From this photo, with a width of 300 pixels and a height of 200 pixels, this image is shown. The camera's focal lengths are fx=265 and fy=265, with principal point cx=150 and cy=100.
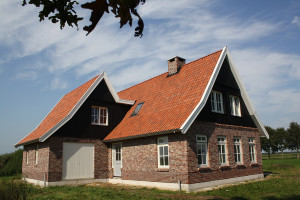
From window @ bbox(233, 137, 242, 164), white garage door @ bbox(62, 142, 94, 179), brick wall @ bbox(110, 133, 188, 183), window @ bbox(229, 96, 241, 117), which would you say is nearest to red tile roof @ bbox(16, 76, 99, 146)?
white garage door @ bbox(62, 142, 94, 179)

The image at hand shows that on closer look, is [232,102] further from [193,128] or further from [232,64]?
[193,128]

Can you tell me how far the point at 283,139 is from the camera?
64.9m

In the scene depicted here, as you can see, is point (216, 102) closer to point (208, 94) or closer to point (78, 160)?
point (208, 94)

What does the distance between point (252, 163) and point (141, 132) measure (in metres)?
8.07

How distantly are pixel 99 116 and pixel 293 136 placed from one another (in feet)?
196

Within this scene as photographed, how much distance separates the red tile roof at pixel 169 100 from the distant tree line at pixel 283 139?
5452 cm

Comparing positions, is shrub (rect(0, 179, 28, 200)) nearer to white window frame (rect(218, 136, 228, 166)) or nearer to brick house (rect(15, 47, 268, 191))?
brick house (rect(15, 47, 268, 191))

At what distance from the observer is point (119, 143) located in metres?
17.2

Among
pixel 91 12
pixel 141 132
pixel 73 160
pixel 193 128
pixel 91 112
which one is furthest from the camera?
pixel 91 112

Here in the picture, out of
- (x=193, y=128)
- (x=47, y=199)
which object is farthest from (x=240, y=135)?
(x=47, y=199)

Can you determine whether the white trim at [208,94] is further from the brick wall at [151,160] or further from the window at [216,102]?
the window at [216,102]

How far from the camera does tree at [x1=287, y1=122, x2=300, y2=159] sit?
63406 millimetres

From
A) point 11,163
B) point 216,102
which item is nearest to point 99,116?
point 216,102

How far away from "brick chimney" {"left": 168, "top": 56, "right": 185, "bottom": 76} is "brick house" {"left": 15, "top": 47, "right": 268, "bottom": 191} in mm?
69
